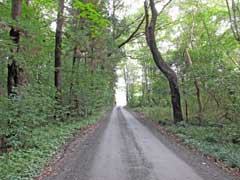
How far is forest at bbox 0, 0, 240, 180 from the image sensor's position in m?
8.15

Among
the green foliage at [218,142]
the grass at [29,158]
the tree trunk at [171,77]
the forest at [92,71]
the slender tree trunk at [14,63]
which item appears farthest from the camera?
the tree trunk at [171,77]

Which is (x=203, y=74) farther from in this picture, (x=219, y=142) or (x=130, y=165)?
(x=130, y=165)

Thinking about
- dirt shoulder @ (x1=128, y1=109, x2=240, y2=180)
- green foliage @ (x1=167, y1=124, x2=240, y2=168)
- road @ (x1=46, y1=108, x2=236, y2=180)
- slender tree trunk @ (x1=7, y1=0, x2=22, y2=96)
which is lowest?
dirt shoulder @ (x1=128, y1=109, x2=240, y2=180)

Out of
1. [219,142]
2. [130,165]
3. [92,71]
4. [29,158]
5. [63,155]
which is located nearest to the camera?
[130,165]

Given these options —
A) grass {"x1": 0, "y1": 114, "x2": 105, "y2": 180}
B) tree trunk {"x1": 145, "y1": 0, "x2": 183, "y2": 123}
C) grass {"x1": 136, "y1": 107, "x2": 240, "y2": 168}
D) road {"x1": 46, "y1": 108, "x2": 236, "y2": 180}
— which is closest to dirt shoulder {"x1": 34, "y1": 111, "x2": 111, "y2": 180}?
road {"x1": 46, "y1": 108, "x2": 236, "y2": 180}

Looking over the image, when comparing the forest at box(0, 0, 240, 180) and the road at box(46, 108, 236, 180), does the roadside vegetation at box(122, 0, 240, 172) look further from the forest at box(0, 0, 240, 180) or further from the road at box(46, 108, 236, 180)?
the road at box(46, 108, 236, 180)

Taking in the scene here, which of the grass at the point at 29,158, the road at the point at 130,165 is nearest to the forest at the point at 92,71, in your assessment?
the grass at the point at 29,158

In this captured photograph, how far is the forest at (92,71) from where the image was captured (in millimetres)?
8148

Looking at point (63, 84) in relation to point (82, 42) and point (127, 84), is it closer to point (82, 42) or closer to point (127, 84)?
point (82, 42)

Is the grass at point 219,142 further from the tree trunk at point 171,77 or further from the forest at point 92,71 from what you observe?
the tree trunk at point 171,77

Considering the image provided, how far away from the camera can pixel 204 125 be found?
14.5 m

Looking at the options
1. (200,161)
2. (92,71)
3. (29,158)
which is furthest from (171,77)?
(29,158)

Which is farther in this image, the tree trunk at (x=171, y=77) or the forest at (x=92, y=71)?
the tree trunk at (x=171, y=77)

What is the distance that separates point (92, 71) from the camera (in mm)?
21062
